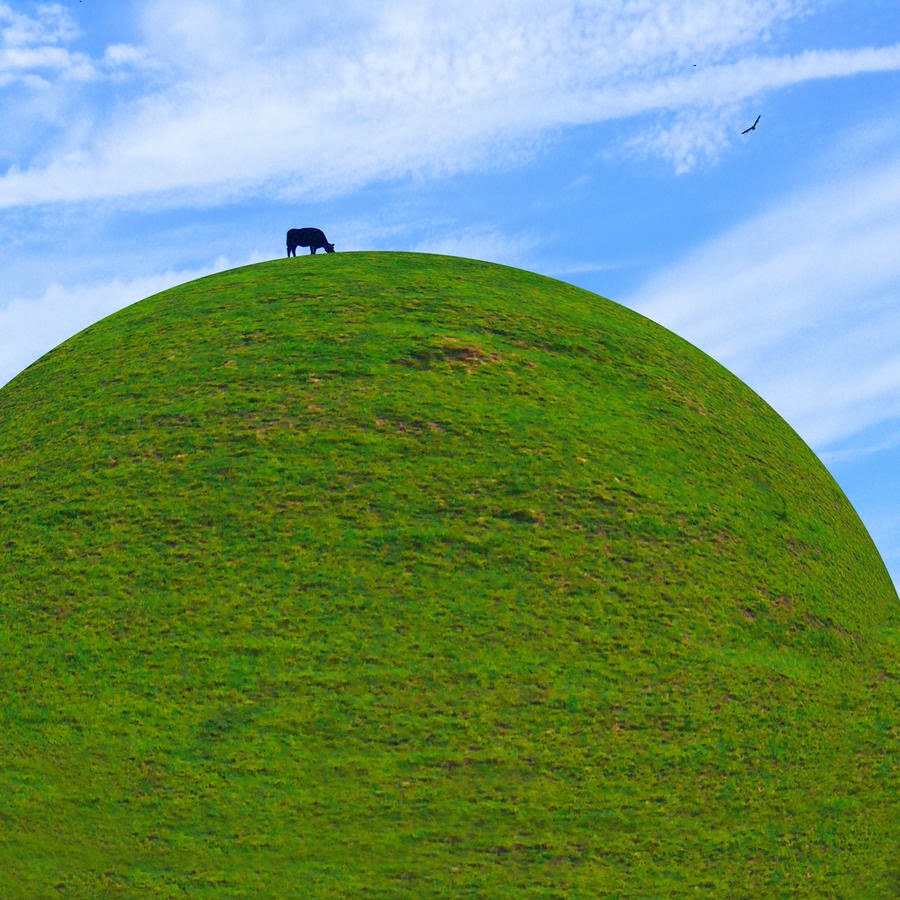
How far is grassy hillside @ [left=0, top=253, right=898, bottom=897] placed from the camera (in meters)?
13.9

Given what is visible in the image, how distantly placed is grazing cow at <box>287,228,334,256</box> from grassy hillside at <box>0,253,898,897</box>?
549 cm

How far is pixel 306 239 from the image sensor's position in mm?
27828

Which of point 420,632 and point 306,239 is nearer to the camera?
point 420,632

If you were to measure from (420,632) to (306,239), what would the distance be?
1541 cm

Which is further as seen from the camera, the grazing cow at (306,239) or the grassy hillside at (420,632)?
the grazing cow at (306,239)

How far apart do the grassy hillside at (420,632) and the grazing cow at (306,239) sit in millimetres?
5494

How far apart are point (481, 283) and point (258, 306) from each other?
17.7 feet

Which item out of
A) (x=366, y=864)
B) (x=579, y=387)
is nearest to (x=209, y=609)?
(x=366, y=864)

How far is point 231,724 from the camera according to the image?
14.5m

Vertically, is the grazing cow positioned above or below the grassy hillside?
above

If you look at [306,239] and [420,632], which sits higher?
[306,239]

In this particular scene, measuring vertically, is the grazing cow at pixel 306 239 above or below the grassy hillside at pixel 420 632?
above

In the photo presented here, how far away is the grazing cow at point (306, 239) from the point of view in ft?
91.1

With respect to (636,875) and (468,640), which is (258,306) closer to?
(468,640)
